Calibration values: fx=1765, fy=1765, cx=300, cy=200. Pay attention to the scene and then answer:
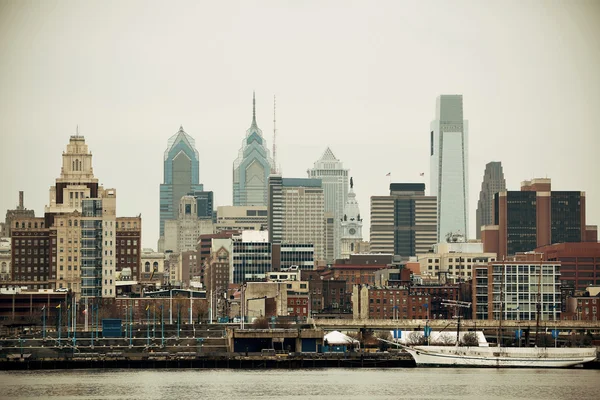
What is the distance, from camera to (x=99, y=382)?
195125 millimetres

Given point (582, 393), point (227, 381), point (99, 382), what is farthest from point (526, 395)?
point (99, 382)

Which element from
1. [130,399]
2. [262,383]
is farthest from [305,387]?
[130,399]

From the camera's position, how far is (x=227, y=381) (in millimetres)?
198125

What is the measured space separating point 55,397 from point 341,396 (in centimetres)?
2881

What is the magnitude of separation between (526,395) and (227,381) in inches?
1374

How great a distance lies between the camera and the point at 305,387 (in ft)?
623

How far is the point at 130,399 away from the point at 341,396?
21237 mm

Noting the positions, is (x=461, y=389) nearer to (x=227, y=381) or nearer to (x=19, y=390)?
(x=227, y=381)

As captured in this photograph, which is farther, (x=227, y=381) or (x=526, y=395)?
(x=227, y=381)

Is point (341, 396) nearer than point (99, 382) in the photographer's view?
Yes

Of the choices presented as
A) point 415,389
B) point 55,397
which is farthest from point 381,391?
Answer: point 55,397

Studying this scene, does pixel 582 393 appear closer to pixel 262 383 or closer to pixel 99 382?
pixel 262 383

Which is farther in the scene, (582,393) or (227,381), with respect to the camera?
(227,381)

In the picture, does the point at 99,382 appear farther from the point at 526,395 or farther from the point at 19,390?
the point at 526,395
